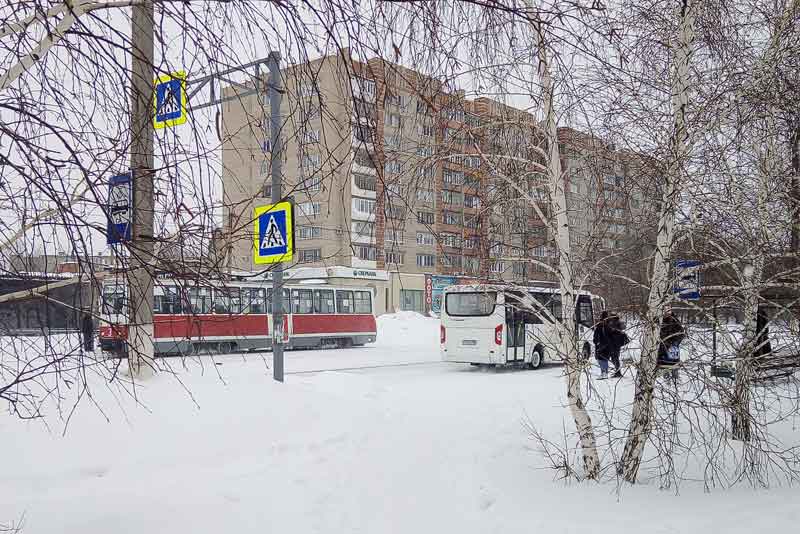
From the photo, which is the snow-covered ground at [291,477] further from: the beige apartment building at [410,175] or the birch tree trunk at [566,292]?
the beige apartment building at [410,175]

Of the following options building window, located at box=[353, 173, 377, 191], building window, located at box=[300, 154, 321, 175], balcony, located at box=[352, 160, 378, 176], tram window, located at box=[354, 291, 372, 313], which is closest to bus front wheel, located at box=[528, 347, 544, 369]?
tram window, located at box=[354, 291, 372, 313]

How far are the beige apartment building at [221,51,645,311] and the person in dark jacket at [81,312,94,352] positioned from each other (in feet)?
2.51

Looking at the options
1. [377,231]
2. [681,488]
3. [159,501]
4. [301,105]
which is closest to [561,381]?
[681,488]

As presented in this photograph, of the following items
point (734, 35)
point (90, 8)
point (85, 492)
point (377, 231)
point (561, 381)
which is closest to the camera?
point (90, 8)

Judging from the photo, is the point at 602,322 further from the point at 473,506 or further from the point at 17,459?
the point at 17,459

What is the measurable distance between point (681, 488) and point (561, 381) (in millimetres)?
10581

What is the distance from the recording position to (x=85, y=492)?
6191mm

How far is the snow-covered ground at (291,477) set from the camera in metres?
6.03

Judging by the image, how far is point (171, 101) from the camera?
9.81 ft

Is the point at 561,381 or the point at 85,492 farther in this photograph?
the point at 561,381

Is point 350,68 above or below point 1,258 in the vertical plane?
above

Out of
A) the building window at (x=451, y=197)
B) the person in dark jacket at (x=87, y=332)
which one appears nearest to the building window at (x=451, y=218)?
the building window at (x=451, y=197)

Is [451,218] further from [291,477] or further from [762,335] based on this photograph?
[762,335]

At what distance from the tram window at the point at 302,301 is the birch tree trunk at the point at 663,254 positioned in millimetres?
21772
